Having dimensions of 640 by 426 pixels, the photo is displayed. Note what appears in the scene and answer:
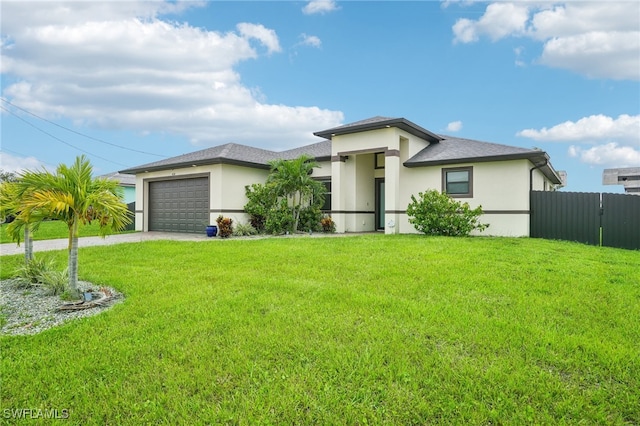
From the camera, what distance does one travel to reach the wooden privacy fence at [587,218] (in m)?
10.9

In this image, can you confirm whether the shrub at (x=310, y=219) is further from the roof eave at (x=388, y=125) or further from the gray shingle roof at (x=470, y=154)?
the gray shingle roof at (x=470, y=154)

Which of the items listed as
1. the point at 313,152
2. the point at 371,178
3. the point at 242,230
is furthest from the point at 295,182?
the point at 371,178

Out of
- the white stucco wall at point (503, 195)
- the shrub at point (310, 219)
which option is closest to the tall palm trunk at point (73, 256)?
the shrub at point (310, 219)

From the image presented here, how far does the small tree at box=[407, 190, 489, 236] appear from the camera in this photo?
11906 millimetres

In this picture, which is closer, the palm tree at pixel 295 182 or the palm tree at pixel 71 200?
the palm tree at pixel 71 200

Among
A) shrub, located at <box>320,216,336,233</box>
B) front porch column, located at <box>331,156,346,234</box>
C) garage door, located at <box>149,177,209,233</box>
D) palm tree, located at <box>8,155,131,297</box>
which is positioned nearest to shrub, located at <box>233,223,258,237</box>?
garage door, located at <box>149,177,209,233</box>

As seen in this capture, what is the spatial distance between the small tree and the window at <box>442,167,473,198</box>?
0.68 metres

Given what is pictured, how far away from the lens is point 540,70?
13656mm

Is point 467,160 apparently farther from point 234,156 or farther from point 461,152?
point 234,156

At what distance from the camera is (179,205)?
53.4ft

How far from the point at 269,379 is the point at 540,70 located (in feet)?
51.2

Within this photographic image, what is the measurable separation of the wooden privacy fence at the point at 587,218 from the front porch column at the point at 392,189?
464 cm

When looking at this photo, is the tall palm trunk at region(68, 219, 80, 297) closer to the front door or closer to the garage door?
the garage door

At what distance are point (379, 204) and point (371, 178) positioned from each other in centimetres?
130
